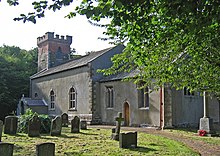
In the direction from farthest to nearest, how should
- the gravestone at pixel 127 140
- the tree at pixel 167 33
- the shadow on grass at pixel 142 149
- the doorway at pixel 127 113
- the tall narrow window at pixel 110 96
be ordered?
the tall narrow window at pixel 110 96, the doorway at pixel 127 113, the gravestone at pixel 127 140, the shadow on grass at pixel 142 149, the tree at pixel 167 33

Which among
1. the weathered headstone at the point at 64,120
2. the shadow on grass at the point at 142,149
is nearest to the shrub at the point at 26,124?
the weathered headstone at the point at 64,120

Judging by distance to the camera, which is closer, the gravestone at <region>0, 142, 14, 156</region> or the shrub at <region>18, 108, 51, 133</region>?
the gravestone at <region>0, 142, 14, 156</region>

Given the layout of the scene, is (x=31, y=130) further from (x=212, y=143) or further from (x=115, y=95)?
(x=115, y=95)

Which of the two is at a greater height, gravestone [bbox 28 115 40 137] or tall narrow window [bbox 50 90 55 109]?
tall narrow window [bbox 50 90 55 109]

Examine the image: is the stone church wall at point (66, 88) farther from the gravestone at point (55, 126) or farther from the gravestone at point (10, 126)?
the gravestone at point (10, 126)

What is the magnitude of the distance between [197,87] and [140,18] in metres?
6.59

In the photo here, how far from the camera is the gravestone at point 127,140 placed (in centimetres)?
1145

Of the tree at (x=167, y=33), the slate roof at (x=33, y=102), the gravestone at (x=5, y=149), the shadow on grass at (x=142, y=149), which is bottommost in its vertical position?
the shadow on grass at (x=142, y=149)

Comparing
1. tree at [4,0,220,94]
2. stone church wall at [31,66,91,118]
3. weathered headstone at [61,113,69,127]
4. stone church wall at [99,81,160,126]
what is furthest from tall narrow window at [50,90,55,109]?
tree at [4,0,220,94]

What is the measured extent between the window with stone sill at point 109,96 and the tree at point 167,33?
14.5 metres

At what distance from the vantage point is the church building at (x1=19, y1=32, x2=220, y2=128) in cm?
2156

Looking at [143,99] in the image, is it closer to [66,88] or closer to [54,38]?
[66,88]

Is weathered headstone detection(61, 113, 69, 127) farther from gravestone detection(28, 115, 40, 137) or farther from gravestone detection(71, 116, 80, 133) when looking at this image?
gravestone detection(28, 115, 40, 137)

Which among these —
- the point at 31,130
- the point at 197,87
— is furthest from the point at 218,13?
the point at 31,130
